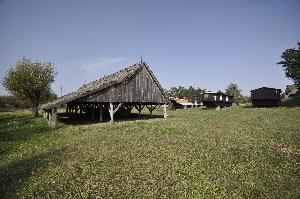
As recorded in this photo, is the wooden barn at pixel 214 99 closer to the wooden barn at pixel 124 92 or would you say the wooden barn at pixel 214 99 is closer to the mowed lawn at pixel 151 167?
the wooden barn at pixel 124 92

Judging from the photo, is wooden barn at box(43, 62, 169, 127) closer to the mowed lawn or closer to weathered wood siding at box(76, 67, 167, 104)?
weathered wood siding at box(76, 67, 167, 104)

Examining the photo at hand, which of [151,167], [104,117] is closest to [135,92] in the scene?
[104,117]

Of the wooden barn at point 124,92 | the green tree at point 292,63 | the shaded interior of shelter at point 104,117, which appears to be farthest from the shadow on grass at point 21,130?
the green tree at point 292,63

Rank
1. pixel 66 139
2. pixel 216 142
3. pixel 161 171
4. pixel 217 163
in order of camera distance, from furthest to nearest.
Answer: pixel 66 139 → pixel 216 142 → pixel 217 163 → pixel 161 171

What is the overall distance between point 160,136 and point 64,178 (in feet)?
29.3

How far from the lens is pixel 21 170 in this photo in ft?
37.5

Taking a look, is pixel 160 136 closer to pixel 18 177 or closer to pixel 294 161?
pixel 294 161

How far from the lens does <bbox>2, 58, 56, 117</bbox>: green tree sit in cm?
4347

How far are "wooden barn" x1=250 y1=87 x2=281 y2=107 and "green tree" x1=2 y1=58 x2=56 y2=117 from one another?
36020 mm

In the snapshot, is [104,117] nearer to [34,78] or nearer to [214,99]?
[34,78]

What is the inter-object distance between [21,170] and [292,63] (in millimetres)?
41723

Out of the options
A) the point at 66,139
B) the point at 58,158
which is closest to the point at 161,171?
the point at 58,158

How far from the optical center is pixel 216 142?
16375 mm

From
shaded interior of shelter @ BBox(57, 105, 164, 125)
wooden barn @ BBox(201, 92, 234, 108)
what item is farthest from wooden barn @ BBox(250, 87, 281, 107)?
shaded interior of shelter @ BBox(57, 105, 164, 125)
